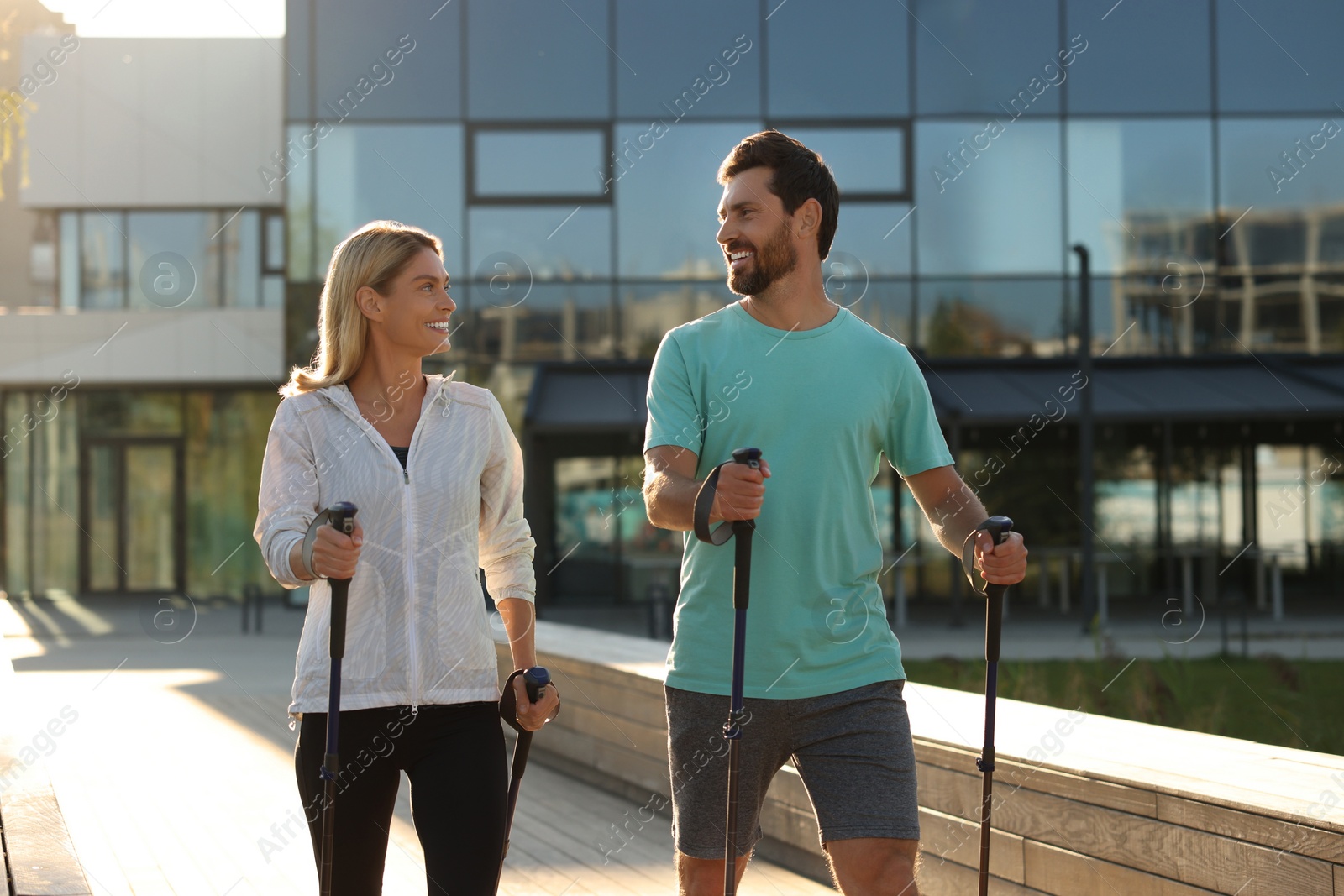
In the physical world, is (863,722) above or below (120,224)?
below

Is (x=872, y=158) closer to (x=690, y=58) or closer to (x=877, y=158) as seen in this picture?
(x=877, y=158)

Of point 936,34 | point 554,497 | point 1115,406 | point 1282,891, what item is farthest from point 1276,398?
point 1282,891

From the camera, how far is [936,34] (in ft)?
67.7

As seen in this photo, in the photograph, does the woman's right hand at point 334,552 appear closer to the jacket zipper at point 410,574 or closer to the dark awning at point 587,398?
the jacket zipper at point 410,574

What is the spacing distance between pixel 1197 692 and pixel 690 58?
1356cm

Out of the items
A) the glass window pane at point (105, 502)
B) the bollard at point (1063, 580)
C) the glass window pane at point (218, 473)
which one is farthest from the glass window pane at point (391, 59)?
the bollard at point (1063, 580)

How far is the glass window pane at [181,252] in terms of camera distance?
24.3 metres

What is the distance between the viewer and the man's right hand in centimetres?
277

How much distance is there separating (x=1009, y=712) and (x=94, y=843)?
4.29m

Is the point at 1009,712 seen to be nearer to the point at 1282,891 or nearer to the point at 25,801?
the point at 1282,891

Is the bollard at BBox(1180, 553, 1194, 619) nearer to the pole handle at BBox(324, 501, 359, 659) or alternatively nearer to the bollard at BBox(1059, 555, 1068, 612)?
the bollard at BBox(1059, 555, 1068, 612)

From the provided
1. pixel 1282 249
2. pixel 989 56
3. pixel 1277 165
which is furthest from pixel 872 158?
pixel 1282 249

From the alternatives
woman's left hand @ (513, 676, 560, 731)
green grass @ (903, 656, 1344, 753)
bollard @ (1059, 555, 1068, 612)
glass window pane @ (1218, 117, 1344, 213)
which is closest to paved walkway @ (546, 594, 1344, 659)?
bollard @ (1059, 555, 1068, 612)

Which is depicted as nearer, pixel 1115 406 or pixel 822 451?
pixel 822 451
